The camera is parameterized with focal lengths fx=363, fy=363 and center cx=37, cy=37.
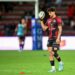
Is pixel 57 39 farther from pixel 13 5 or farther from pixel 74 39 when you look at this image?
pixel 13 5

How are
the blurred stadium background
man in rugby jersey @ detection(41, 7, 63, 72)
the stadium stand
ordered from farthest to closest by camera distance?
the stadium stand, the blurred stadium background, man in rugby jersey @ detection(41, 7, 63, 72)

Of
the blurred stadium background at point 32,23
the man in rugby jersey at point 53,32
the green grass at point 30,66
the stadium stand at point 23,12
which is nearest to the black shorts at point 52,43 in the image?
the man in rugby jersey at point 53,32

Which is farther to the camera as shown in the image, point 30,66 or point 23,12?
point 23,12

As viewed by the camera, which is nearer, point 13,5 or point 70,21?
point 70,21

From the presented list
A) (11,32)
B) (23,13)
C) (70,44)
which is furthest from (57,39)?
(23,13)

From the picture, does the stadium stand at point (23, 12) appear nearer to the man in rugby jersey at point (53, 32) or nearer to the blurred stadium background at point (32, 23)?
the blurred stadium background at point (32, 23)

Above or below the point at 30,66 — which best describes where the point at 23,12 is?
above

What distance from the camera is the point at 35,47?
20.6 metres

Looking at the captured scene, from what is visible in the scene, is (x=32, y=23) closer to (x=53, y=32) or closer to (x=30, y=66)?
(x=30, y=66)

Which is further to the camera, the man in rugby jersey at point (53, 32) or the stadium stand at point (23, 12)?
the stadium stand at point (23, 12)

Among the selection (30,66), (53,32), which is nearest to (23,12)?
(30,66)

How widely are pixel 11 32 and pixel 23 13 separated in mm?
4074

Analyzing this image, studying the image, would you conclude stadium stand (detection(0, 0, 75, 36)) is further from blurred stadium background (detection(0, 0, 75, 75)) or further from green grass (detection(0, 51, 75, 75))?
green grass (detection(0, 51, 75, 75))

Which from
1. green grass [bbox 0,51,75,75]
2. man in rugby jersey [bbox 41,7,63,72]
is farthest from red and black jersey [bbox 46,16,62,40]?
green grass [bbox 0,51,75,75]
